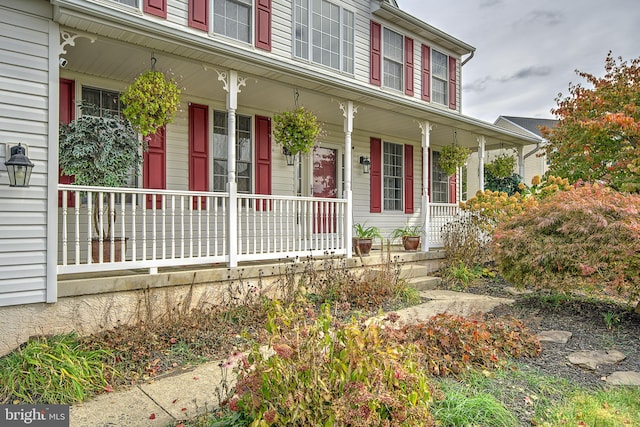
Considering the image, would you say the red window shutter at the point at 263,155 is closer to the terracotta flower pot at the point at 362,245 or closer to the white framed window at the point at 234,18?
the white framed window at the point at 234,18

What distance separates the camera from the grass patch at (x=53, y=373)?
3076 millimetres

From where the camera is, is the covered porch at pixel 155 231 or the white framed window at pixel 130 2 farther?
the white framed window at pixel 130 2

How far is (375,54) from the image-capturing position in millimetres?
9469

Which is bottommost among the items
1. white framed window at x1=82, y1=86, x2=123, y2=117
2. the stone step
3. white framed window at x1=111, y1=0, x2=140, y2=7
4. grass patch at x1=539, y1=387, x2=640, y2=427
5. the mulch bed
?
grass patch at x1=539, y1=387, x2=640, y2=427

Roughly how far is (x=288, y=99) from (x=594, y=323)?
5.36 meters

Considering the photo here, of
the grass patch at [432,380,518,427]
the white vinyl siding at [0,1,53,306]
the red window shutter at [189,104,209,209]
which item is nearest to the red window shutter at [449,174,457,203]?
the red window shutter at [189,104,209,209]

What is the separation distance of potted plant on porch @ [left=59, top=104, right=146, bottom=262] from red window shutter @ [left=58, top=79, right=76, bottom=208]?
0.78m

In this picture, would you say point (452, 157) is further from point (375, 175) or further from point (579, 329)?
point (579, 329)

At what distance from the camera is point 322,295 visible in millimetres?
5797

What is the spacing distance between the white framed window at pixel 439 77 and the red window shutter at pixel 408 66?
3.08 feet

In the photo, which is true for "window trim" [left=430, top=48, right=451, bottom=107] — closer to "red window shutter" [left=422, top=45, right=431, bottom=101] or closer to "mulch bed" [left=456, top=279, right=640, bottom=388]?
"red window shutter" [left=422, top=45, right=431, bottom=101]

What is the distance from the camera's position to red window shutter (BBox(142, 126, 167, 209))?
6289mm

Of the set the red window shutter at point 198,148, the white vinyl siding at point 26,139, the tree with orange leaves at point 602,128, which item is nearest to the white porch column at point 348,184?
the red window shutter at point 198,148

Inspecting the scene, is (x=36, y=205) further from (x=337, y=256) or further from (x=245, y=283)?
(x=337, y=256)
